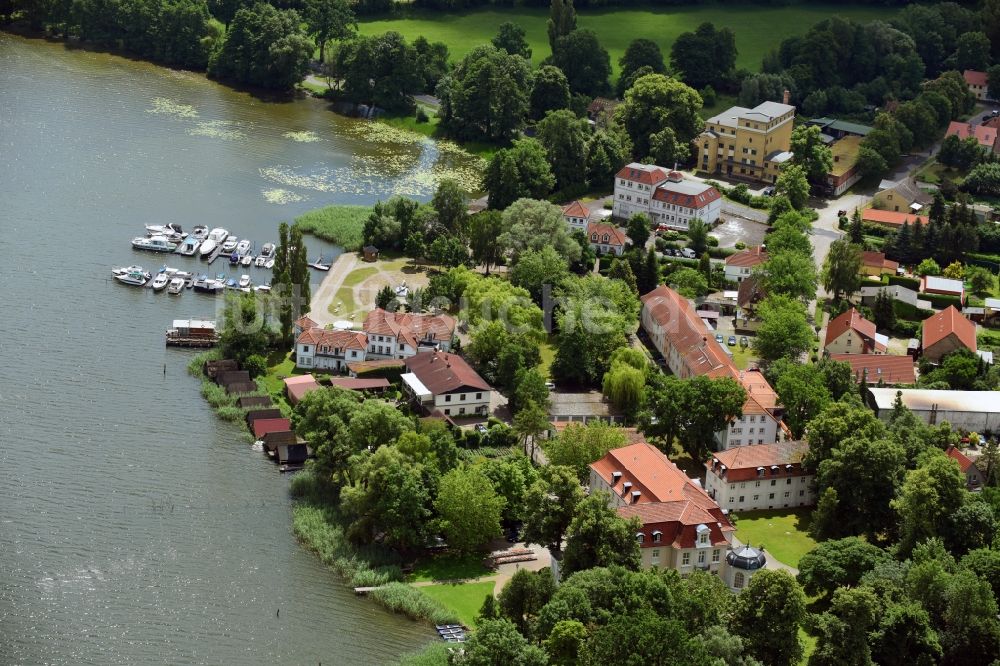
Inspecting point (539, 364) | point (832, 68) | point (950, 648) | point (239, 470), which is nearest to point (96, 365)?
point (239, 470)

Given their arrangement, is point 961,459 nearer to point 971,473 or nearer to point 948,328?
point 971,473

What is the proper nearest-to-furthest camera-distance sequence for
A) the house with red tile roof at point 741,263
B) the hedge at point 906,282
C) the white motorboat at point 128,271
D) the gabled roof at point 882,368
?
the gabled roof at point 882,368, the white motorboat at point 128,271, the house with red tile roof at point 741,263, the hedge at point 906,282

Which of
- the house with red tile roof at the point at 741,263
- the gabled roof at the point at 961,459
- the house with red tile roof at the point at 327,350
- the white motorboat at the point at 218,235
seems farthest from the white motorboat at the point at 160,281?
the gabled roof at the point at 961,459

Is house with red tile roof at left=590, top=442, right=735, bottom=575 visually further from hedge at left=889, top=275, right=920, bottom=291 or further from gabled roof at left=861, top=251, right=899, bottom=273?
gabled roof at left=861, top=251, right=899, bottom=273

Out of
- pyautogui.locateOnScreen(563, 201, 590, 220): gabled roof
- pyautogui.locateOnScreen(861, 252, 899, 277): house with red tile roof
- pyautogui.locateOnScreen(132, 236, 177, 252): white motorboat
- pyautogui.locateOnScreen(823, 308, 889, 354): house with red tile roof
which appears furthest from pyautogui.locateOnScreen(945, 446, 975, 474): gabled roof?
pyautogui.locateOnScreen(132, 236, 177, 252): white motorboat

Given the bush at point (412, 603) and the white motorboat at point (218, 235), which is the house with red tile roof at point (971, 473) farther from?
the white motorboat at point (218, 235)

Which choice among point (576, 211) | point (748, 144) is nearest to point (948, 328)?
point (576, 211)

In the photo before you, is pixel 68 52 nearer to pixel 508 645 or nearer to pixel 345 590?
pixel 345 590
